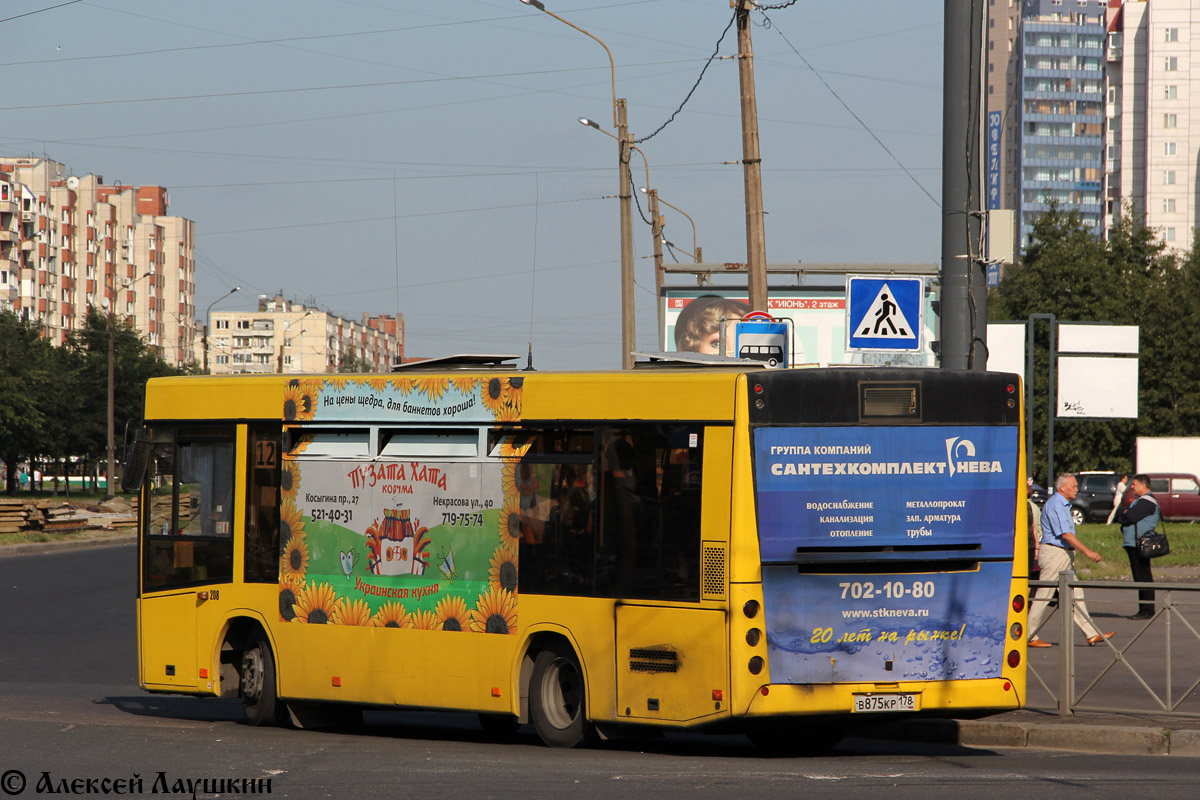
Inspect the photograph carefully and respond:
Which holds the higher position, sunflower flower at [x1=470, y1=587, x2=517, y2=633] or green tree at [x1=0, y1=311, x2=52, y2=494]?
green tree at [x1=0, y1=311, x2=52, y2=494]

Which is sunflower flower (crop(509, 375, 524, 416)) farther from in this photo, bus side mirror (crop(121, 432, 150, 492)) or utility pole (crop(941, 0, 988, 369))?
bus side mirror (crop(121, 432, 150, 492))

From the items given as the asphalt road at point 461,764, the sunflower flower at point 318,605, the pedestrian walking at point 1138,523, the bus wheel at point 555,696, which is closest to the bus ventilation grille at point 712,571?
the asphalt road at point 461,764

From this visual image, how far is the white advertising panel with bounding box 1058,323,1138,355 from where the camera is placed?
2849 cm

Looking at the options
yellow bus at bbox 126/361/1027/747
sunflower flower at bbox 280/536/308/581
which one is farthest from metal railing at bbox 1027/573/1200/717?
sunflower flower at bbox 280/536/308/581

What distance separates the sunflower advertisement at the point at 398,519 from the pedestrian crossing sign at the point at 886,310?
3554 mm

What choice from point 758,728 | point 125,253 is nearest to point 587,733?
point 758,728

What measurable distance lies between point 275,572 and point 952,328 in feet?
17.9

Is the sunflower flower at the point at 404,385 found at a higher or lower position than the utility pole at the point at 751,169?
→ lower

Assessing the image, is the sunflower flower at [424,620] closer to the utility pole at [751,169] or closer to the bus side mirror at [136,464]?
the bus side mirror at [136,464]

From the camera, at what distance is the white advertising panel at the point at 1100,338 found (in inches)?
1122

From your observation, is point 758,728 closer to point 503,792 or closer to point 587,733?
point 587,733

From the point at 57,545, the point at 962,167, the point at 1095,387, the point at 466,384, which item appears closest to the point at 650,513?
the point at 466,384

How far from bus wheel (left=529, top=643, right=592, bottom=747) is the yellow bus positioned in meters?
0.02

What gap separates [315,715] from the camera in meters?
12.0
